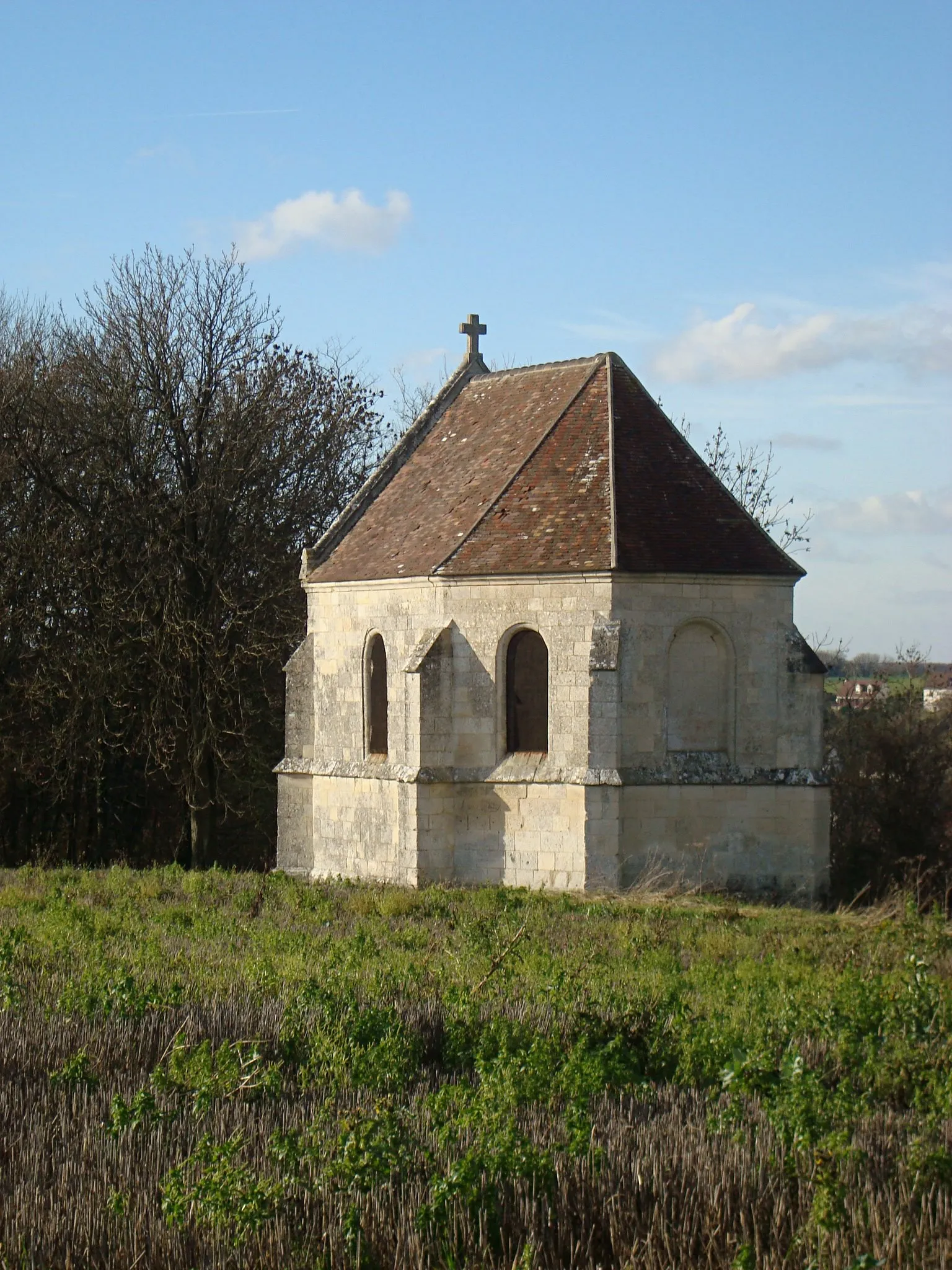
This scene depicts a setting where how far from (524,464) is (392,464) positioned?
4146 millimetres

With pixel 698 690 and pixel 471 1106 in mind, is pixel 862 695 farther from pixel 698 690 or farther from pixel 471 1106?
pixel 471 1106

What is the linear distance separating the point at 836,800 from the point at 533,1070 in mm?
19824

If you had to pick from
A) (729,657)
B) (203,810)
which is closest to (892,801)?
(729,657)

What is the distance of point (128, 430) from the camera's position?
28.6 meters

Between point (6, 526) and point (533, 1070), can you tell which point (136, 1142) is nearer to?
point (533, 1070)

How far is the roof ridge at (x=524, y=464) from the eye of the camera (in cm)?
2166

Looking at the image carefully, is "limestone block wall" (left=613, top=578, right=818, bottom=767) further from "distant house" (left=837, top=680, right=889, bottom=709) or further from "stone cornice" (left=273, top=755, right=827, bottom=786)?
"distant house" (left=837, top=680, right=889, bottom=709)

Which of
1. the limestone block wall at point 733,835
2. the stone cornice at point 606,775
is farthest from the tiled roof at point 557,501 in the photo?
the limestone block wall at point 733,835

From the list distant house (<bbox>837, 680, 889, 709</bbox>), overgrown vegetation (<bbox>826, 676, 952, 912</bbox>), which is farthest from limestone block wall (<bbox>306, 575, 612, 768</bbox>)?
distant house (<bbox>837, 680, 889, 709</bbox>)

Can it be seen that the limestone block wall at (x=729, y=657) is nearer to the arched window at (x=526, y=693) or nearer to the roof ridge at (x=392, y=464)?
the arched window at (x=526, y=693)

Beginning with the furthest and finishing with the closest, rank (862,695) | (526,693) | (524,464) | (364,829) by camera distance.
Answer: (862,695)
(364,829)
(524,464)
(526,693)

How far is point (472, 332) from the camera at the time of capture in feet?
86.1

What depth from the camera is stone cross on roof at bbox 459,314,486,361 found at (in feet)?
86.0

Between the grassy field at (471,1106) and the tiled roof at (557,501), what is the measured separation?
799 centimetres
